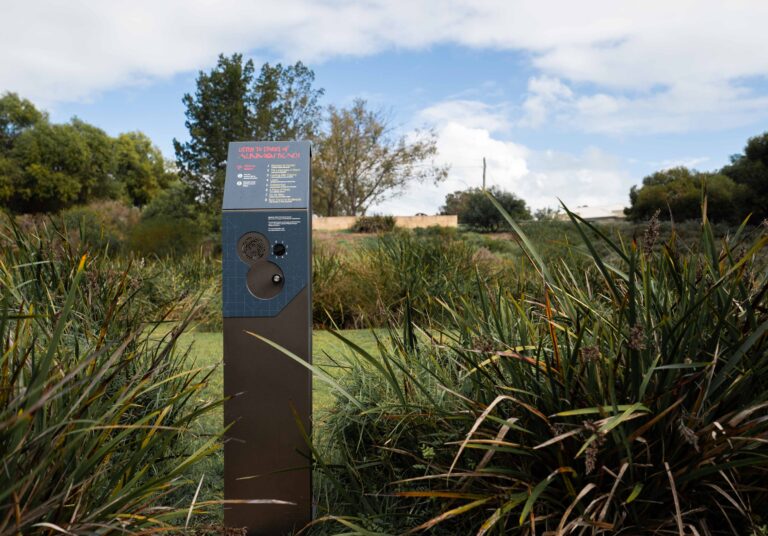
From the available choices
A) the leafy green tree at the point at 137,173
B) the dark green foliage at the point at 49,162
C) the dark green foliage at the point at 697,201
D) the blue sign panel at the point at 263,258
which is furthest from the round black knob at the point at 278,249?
the leafy green tree at the point at 137,173

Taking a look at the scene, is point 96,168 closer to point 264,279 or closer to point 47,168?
point 47,168

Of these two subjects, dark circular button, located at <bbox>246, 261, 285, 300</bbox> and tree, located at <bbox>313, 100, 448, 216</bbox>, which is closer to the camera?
dark circular button, located at <bbox>246, 261, 285, 300</bbox>

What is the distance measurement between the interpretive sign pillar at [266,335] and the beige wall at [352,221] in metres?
28.0

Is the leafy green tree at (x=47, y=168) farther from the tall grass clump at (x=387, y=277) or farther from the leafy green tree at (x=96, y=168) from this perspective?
the tall grass clump at (x=387, y=277)

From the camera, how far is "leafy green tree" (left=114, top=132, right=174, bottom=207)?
57094 millimetres

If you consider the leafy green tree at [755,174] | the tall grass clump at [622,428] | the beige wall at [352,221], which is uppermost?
the leafy green tree at [755,174]

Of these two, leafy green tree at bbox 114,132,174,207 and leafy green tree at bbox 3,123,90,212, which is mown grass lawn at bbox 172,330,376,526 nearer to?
leafy green tree at bbox 3,123,90,212

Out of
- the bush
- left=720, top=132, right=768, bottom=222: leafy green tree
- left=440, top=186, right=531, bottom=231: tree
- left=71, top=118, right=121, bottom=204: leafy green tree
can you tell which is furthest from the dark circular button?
left=71, top=118, right=121, bottom=204: leafy green tree

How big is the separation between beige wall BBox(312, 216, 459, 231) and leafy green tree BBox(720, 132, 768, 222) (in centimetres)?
1388

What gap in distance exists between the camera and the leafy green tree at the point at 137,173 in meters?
57.1

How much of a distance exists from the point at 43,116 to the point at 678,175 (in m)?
46.7

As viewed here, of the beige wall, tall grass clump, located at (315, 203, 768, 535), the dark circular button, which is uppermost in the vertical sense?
the beige wall

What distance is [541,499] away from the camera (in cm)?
226

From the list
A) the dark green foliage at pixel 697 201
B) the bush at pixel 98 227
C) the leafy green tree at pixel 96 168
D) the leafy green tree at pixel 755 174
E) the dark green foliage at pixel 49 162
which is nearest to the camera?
the bush at pixel 98 227
